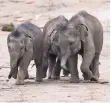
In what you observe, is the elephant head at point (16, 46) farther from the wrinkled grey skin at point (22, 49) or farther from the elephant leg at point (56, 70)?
the elephant leg at point (56, 70)

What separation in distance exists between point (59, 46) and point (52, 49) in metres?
0.27

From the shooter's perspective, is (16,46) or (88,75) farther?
(88,75)

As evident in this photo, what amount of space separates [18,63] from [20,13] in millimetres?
19995

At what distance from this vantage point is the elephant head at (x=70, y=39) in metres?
10.5

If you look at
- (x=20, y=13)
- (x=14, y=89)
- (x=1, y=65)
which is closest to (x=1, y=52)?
(x=1, y=65)

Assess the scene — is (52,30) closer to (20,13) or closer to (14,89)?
(14,89)

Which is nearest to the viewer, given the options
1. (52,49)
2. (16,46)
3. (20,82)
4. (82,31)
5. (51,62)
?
(16,46)

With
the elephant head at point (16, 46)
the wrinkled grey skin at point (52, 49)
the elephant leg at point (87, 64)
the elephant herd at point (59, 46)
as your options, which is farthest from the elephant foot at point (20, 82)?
the elephant leg at point (87, 64)

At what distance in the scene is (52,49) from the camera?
1080cm

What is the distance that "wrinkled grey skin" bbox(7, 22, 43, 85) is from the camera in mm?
10266

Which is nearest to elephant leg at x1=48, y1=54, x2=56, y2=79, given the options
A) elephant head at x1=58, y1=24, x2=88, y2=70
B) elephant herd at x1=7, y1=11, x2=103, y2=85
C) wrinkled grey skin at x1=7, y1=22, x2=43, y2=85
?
elephant herd at x1=7, y1=11, x2=103, y2=85

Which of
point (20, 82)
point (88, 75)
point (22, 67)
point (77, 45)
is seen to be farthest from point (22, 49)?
point (88, 75)

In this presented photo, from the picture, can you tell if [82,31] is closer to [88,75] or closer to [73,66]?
[73,66]

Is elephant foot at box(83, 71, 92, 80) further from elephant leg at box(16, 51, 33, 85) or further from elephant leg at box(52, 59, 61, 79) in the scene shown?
elephant leg at box(16, 51, 33, 85)
